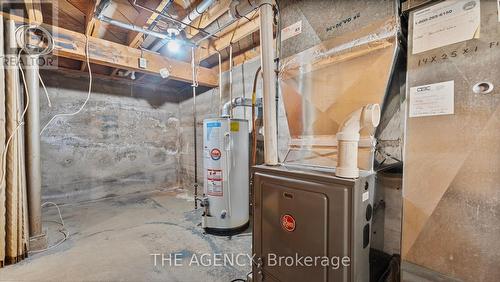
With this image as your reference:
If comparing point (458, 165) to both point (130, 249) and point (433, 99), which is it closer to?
point (433, 99)

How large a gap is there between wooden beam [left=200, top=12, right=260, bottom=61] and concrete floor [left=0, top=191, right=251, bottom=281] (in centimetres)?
231

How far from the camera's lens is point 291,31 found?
1534 mm

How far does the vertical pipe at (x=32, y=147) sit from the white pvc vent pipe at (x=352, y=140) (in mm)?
2734

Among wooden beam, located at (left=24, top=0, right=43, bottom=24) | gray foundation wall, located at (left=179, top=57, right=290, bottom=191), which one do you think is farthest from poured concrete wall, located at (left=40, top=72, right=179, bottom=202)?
wooden beam, located at (left=24, top=0, right=43, bottom=24)

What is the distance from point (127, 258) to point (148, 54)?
7.83ft

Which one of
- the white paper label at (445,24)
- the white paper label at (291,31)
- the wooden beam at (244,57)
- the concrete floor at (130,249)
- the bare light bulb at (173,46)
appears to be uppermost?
the bare light bulb at (173,46)

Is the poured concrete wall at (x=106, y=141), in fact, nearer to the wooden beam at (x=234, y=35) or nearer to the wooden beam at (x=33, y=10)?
the wooden beam at (x=33, y=10)

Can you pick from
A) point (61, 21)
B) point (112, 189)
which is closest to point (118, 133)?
point (112, 189)

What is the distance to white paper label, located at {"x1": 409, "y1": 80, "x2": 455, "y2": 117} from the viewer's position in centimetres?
90

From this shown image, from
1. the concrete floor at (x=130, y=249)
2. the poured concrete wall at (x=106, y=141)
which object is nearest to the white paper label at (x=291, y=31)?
the concrete floor at (x=130, y=249)

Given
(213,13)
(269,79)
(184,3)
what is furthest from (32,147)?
(269,79)

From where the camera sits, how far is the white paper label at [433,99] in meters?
0.90

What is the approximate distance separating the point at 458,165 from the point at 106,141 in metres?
4.59

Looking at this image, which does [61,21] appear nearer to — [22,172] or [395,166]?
[22,172]
